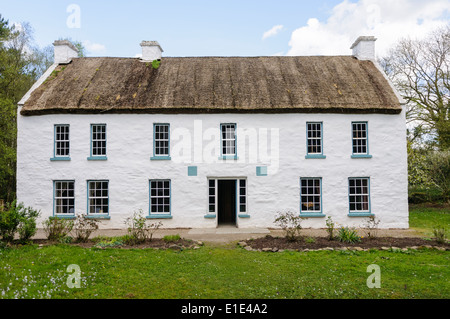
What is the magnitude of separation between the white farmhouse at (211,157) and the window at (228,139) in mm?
52

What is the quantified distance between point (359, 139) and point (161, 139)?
1039cm

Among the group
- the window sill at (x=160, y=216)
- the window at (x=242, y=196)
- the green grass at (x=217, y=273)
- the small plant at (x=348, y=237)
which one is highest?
the window at (x=242, y=196)

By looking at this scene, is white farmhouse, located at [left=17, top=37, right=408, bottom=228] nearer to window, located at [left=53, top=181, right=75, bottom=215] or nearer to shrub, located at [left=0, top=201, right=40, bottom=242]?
window, located at [left=53, top=181, right=75, bottom=215]

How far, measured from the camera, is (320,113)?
16.8 metres

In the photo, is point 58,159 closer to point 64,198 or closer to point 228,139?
point 64,198

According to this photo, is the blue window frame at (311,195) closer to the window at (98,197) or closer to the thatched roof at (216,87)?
the thatched roof at (216,87)

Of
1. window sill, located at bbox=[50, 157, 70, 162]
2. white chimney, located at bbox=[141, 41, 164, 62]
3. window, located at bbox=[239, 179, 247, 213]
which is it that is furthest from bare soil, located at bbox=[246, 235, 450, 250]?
white chimney, located at bbox=[141, 41, 164, 62]

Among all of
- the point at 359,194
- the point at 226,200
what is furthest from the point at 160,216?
the point at 359,194

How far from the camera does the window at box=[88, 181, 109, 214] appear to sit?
16.5m

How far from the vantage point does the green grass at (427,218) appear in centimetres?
1627

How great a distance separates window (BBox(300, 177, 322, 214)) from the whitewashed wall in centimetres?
28

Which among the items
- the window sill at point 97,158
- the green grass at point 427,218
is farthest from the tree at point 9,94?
the green grass at point 427,218
